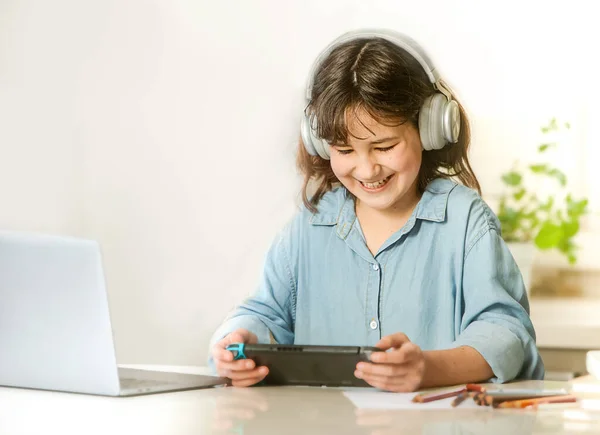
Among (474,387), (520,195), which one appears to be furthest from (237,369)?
(520,195)

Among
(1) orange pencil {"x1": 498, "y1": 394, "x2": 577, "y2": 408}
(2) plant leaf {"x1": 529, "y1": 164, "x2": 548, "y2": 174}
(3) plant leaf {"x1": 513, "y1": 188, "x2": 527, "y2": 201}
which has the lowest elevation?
(1) orange pencil {"x1": 498, "y1": 394, "x2": 577, "y2": 408}

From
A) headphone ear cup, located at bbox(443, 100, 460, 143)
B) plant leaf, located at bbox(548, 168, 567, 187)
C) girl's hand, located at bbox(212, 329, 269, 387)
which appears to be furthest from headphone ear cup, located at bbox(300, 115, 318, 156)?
plant leaf, located at bbox(548, 168, 567, 187)

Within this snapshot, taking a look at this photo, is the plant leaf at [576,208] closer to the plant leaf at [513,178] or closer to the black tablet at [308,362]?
the plant leaf at [513,178]

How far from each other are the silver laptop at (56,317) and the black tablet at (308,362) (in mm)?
148

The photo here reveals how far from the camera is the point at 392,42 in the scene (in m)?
1.41

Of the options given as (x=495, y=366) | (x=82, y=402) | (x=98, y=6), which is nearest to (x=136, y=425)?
(x=82, y=402)

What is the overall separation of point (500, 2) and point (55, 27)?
4.78 ft

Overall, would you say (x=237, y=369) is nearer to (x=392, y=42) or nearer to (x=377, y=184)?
(x=377, y=184)

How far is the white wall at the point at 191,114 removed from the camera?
102 inches

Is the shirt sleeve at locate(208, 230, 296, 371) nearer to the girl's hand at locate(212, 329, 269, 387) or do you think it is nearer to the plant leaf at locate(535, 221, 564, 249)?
the girl's hand at locate(212, 329, 269, 387)

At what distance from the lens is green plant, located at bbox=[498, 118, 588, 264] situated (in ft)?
8.33

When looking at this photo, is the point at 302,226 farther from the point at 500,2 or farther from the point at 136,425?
the point at 500,2

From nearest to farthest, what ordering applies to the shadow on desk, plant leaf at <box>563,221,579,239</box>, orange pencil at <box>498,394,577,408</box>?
the shadow on desk
orange pencil at <box>498,394,577,408</box>
plant leaf at <box>563,221,579,239</box>

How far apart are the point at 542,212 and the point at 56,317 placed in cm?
183
